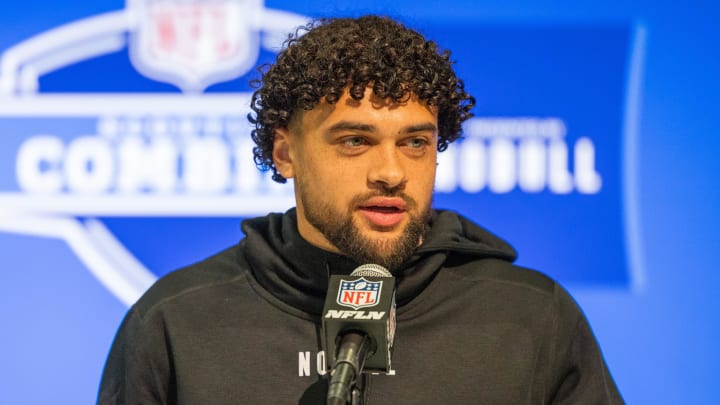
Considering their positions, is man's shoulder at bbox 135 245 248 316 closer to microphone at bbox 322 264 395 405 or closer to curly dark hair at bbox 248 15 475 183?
curly dark hair at bbox 248 15 475 183

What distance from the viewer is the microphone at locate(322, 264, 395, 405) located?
1.29 metres

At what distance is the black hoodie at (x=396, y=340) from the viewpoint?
1.76m

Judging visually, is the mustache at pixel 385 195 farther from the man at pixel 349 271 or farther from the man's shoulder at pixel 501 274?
the man's shoulder at pixel 501 274

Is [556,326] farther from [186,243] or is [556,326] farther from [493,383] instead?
[186,243]

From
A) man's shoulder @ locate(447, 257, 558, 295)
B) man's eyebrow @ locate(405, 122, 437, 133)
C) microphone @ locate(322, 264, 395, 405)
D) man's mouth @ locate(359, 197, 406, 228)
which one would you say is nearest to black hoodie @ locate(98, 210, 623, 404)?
man's shoulder @ locate(447, 257, 558, 295)

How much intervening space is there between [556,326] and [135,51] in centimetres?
171

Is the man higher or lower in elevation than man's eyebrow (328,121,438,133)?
lower

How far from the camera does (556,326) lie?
1848 millimetres

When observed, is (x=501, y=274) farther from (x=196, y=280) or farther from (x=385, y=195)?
(x=196, y=280)

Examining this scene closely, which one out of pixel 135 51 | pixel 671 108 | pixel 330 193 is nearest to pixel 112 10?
pixel 135 51

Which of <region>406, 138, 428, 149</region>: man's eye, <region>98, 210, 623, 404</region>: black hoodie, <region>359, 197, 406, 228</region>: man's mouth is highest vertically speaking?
<region>406, 138, 428, 149</region>: man's eye

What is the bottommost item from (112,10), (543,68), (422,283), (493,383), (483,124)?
(493,383)

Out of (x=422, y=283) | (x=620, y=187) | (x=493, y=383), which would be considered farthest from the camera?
(x=620, y=187)

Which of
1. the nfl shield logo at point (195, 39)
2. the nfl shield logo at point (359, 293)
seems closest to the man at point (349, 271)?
the nfl shield logo at point (359, 293)
